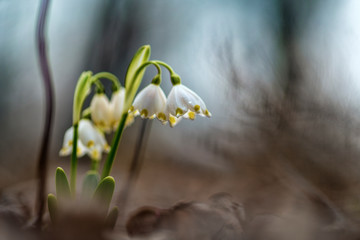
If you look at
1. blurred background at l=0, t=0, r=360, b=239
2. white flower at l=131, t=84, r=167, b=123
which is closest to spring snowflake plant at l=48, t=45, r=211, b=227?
white flower at l=131, t=84, r=167, b=123

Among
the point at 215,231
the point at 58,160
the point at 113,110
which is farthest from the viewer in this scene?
the point at 58,160

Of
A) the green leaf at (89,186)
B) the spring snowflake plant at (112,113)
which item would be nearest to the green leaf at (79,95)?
the spring snowflake plant at (112,113)

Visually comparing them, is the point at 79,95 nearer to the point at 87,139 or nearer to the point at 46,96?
the point at 87,139

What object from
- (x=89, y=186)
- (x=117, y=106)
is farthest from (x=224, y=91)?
(x=89, y=186)

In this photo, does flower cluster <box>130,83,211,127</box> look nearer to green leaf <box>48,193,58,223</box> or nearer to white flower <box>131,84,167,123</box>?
white flower <box>131,84,167,123</box>

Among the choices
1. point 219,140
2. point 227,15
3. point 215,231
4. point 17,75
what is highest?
point 227,15

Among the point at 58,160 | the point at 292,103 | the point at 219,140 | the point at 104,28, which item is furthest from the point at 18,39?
the point at 292,103

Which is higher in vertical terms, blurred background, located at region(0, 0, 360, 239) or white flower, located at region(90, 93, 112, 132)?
blurred background, located at region(0, 0, 360, 239)

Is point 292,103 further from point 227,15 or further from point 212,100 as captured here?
point 227,15
